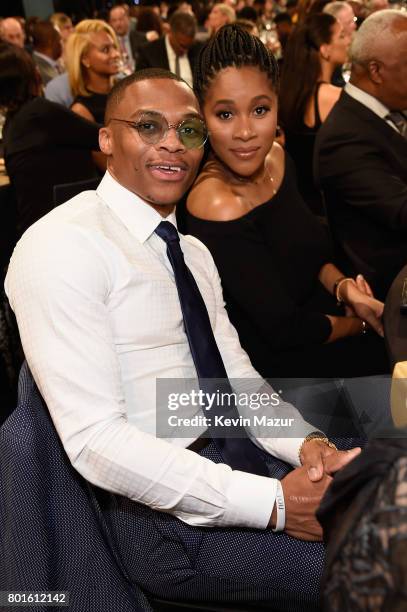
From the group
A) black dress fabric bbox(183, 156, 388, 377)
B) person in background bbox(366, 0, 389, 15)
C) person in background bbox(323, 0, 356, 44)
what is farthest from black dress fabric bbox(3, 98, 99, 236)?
person in background bbox(366, 0, 389, 15)

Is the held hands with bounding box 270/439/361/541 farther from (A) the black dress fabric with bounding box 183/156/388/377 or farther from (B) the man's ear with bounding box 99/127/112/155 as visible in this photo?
(B) the man's ear with bounding box 99/127/112/155

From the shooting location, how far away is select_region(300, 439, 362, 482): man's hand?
117 cm

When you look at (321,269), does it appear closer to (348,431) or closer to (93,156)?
(348,431)

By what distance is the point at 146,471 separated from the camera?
109cm

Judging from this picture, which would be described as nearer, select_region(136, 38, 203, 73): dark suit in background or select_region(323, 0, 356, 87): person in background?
select_region(323, 0, 356, 87): person in background

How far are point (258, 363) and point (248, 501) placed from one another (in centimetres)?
70

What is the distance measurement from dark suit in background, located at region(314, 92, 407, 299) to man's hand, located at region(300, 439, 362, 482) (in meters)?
1.14

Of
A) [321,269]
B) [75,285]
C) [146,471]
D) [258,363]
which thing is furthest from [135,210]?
[321,269]

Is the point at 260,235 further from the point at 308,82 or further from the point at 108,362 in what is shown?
the point at 308,82

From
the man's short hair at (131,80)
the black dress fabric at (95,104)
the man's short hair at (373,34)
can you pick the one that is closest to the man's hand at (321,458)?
the man's short hair at (131,80)

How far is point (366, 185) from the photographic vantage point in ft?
7.39

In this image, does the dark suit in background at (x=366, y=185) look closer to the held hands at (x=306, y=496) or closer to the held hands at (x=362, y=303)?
the held hands at (x=362, y=303)

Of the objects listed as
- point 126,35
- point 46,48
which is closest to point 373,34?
point 46,48

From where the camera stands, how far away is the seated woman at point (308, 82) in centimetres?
371
